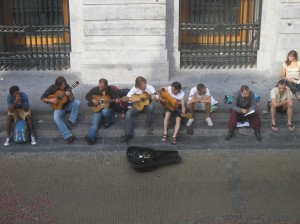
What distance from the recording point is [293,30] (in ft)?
49.0

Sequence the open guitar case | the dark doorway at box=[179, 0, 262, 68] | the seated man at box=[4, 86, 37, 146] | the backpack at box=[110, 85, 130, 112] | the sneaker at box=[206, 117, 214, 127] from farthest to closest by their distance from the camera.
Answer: the dark doorway at box=[179, 0, 262, 68], the backpack at box=[110, 85, 130, 112], the sneaker at box=[206, 117, 214, 127], the seated man at box=[4, 86, 37, 146], the open guitar case

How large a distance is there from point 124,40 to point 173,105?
2680mm

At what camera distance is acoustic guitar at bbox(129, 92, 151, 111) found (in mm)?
13141

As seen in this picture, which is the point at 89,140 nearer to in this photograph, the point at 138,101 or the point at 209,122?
the point at 138,101

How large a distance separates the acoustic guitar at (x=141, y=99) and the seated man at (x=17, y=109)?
83.1 inches

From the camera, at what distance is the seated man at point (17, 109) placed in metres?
12.8

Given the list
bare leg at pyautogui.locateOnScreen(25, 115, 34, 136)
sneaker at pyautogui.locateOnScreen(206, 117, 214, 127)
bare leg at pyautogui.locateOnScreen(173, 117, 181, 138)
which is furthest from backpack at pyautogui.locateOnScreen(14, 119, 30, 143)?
sneaker at pyautogui.locateOnScreen(206, 117, 214, 127)

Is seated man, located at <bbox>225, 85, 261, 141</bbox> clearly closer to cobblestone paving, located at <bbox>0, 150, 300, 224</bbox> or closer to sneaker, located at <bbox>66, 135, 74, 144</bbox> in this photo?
cobblestone paving, located at <bbox>0, 150, 300, 224</bbox>

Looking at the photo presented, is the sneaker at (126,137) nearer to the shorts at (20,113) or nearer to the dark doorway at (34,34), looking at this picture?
the shorts at (20,113)

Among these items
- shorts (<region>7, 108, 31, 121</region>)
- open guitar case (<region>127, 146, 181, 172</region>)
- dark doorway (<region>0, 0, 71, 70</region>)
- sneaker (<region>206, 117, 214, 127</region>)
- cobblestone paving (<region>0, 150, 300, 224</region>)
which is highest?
dark doorway (<region>0, 0, 71, 70</region>)

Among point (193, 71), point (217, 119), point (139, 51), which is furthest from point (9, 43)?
point (217, 119)

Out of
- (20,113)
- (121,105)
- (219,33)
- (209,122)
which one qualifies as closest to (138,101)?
(121,105)

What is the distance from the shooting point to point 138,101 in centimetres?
1318

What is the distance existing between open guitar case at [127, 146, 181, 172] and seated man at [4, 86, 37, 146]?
230cm
